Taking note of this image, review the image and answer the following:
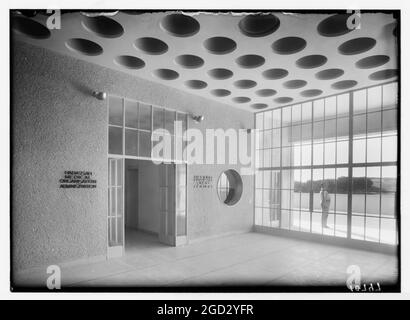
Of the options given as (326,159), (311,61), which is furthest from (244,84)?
(326,159)

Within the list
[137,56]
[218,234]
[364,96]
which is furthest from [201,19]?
[218,234]

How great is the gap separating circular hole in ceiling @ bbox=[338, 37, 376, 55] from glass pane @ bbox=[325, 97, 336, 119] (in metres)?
2.54

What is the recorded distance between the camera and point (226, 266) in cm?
408

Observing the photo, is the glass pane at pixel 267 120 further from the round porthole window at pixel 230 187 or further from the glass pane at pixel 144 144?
the glass pane at pixel 144 144

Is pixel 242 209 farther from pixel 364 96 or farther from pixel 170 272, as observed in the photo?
pixel 364 96

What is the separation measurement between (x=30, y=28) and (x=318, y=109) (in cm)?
629

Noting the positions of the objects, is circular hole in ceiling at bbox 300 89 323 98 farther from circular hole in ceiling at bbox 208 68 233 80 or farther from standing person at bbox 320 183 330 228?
standing person at bbox 320 183 330 228

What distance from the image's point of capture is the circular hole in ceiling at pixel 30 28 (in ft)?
9.76

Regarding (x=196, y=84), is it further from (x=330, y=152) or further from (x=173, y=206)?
(x=330, y=152)

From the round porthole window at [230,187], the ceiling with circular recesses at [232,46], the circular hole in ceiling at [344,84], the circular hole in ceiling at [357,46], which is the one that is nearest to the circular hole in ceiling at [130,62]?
the ceiling with circular recesses at [232,46]

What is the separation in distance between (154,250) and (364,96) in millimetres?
5923

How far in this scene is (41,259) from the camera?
12.0 feet

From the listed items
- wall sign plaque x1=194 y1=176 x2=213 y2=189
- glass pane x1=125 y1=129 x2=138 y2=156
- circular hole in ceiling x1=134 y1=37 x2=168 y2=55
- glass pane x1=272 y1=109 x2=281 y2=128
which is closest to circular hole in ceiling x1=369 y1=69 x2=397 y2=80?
glass pane x1=272 y1=109 x2=281 y2=128

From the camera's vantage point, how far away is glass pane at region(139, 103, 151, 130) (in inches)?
198
